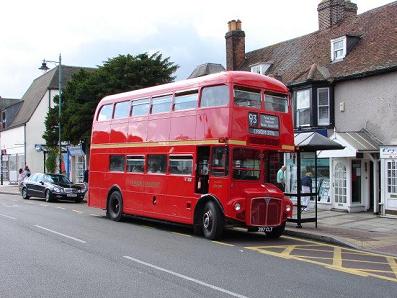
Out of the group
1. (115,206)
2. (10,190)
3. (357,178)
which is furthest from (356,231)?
(10,190)

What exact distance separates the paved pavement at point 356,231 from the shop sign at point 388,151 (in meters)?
2.22

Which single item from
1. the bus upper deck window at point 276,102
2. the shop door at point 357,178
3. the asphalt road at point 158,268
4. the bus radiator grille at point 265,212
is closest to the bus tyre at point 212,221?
the asphalt road at point 158,268

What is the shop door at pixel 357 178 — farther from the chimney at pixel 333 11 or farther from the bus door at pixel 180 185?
the bus door at pixel 180 185

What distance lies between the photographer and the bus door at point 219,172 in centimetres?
1307

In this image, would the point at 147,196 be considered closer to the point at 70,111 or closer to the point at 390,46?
the point at 390,46

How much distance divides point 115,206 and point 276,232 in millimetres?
6392

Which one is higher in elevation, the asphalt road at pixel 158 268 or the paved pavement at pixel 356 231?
the asphalt road at pixel 158 268

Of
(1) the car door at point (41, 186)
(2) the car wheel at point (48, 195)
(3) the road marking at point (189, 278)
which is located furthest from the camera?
(1) the car door at point (41, 186)

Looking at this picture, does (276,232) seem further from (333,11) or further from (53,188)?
(333,11)

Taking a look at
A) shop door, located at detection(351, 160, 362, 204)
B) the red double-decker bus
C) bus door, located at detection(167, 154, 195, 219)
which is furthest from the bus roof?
shop door, located at detection(351, 160, 362, 204)

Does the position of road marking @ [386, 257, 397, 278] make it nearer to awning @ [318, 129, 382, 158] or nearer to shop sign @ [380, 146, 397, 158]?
shop sign @ [380, 146, 397, 158]

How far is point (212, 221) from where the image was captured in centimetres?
1322

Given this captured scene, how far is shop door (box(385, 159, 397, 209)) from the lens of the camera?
1852cm

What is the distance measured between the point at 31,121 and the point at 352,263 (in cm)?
4260
